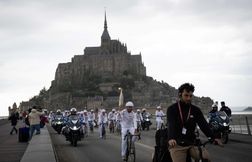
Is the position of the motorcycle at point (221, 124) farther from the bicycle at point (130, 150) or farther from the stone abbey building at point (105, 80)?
the stone abbey building at point (105, 80)

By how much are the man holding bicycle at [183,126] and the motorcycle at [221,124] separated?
13328mm

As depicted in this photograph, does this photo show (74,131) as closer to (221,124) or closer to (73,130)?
(73,130)

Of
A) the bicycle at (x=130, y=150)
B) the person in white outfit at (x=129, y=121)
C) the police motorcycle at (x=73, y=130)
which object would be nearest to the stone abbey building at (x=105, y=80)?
the police motorcycle at (x=73, y=130)

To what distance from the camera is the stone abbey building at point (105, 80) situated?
597 ft

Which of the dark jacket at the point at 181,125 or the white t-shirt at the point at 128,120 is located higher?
the white t-shirt at the point at 128,120

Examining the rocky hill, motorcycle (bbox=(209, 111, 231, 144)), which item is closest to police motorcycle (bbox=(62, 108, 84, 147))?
motorcycle (bbox=(209, 111, 231, 144))

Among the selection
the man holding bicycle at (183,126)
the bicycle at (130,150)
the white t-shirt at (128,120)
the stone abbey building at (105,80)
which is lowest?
the bicycle at (130,150)

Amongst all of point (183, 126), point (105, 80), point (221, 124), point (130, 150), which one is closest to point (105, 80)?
point (105, 80)

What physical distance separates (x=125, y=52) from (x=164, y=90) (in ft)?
75.5

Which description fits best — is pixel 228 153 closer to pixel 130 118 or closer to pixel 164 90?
pixel 130 118

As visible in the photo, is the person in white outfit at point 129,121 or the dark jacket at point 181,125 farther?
the person in white outfit at point 129,121

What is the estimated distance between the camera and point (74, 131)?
874 inches

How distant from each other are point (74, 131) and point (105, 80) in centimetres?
16467

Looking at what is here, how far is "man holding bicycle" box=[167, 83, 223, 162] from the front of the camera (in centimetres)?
736
